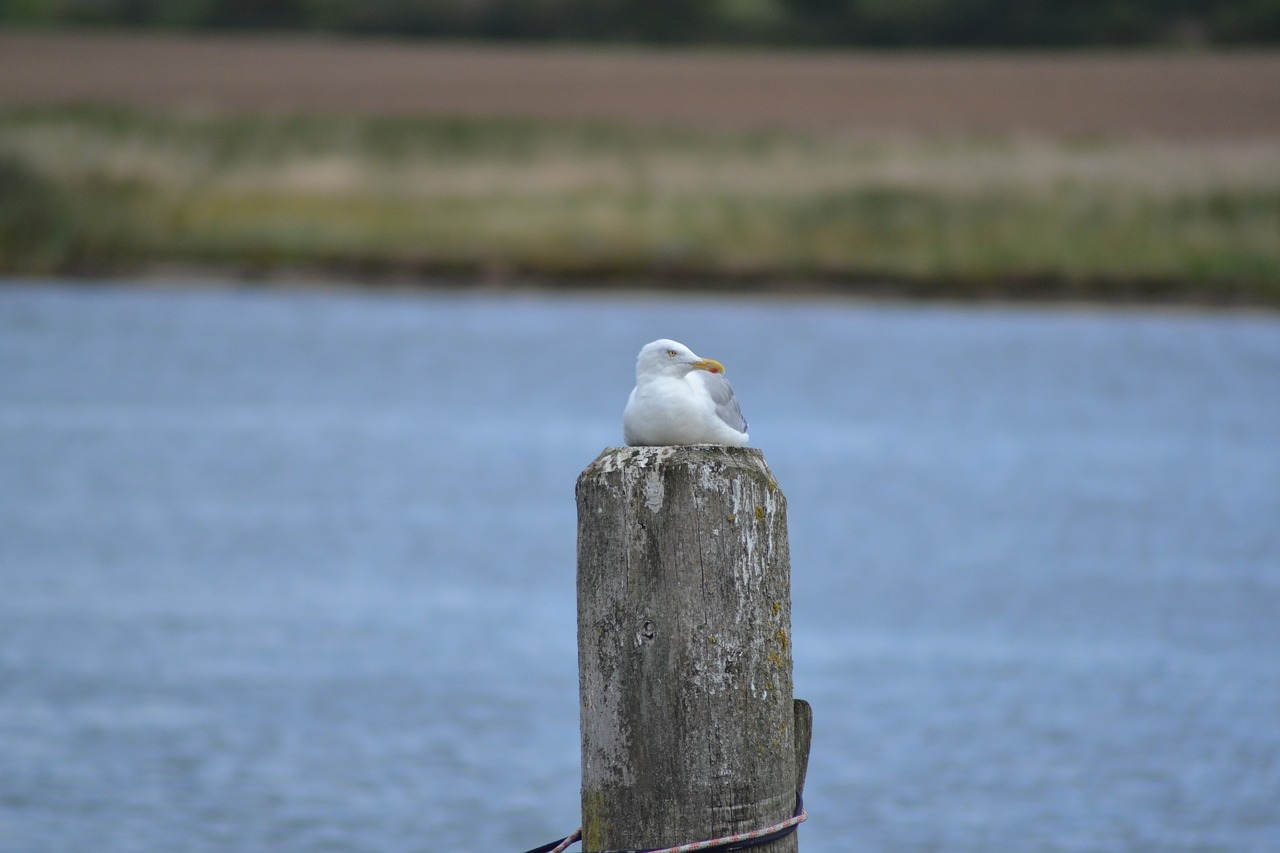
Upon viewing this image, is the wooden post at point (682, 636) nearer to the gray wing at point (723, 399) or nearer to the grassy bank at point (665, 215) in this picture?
the gray wing at point (723, 399)

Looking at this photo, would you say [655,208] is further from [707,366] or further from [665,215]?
[707,366]

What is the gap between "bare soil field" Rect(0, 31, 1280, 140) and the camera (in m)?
37.5

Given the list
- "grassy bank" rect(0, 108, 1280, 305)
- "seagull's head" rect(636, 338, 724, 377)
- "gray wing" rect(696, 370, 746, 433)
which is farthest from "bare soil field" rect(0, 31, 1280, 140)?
"seagull's head" rect(636, 338, 724, 377)

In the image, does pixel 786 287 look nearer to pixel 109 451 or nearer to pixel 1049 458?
pixel 1049 458

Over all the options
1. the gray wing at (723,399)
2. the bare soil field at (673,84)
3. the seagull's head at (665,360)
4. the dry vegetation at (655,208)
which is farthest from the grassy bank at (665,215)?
the seagull's head at (665,360)

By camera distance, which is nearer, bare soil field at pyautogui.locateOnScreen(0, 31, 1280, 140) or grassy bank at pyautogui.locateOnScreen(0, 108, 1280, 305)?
grassy bank at pyautogui.locateOnScreen(0, 108, 1280, 305)

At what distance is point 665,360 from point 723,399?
203 millimetres

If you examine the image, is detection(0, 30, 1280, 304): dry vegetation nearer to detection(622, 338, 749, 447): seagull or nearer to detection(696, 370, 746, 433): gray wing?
detection(696, 370, 746, 433): gray wing

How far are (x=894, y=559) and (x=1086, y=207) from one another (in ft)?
52.1

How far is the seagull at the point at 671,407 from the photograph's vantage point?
3.92m

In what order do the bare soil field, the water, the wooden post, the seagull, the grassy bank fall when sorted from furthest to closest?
the bare soil field < the grassy bank < the water < the seagull < the wooden post

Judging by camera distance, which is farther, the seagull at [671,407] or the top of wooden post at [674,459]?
the seagull at [671,407]

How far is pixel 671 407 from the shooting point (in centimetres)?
392

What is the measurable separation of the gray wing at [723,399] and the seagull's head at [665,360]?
6 centimetres
